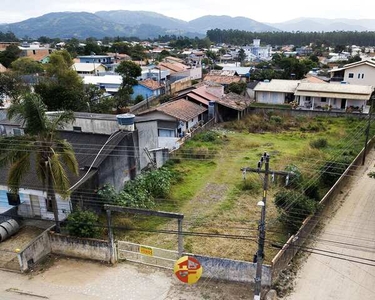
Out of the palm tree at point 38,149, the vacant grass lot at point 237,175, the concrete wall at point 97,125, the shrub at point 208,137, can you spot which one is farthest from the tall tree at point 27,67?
the palm tree at point 38,149

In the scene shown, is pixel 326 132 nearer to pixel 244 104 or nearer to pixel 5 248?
pixel 244 104

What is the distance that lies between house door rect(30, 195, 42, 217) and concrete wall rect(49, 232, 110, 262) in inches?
116

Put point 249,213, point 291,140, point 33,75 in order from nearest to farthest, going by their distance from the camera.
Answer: point 249,213
point 291,140
point 33,75

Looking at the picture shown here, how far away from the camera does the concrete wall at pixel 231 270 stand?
13.8 m

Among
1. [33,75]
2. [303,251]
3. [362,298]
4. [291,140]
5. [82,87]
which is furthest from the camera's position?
[33,75]

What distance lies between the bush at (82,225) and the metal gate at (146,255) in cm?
130

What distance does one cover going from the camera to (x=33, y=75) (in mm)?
48469

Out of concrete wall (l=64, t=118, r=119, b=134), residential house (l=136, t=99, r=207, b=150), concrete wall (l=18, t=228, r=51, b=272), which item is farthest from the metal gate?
residential house (l=136, t=99, r=207, b=150)

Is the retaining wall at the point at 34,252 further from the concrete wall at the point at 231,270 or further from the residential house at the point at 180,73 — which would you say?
the residential house at the point at 180,73

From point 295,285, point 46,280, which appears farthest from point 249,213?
point 46,280

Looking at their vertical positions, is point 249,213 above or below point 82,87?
below

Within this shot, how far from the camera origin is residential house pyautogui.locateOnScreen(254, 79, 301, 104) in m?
46.6

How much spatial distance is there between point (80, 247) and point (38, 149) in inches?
181

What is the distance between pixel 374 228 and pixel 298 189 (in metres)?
4.27
